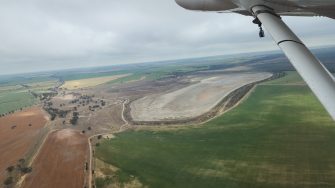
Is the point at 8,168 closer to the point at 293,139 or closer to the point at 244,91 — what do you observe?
the point at 293,139

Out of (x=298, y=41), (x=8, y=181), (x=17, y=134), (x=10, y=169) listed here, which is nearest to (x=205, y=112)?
(x=17, y=134)

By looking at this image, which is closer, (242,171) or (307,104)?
(242,171)

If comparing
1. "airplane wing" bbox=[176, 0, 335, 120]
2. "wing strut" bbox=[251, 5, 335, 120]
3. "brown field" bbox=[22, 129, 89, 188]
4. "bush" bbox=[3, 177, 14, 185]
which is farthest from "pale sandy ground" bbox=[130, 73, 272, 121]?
"wing strut" bbox=[251, 5, 335, 120]

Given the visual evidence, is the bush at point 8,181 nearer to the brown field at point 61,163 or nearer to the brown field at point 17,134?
the brown field at point 17,134

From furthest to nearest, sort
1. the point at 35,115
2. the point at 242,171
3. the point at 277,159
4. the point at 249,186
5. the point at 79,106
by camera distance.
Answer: the point at 79,106, the point at 35,115, the point at 277,159, the point at 242,171, the point at 249,186

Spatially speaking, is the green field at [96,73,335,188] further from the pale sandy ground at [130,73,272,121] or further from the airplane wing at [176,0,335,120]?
the airplane wing at [176,0,335,120]

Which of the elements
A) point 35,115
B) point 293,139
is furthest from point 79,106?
point 293,139
